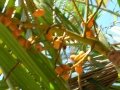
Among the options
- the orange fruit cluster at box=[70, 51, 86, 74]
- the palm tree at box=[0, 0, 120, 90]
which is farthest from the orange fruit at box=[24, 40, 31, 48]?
the orange fruit cluster at box=[70, 51, 86, 74]

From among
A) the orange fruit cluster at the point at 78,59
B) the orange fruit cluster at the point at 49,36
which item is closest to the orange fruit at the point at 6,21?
the orange fruit cluster at the point at 49,36

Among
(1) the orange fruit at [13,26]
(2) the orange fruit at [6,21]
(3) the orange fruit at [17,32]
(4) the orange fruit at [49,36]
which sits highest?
(2) the orange fruit at [6,21]

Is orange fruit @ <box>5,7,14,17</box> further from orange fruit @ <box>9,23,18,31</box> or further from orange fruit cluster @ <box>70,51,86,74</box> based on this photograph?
orange fruit cluster @ <box>70,51,86,74</box>

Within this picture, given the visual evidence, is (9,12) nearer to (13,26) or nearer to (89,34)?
(13,26)

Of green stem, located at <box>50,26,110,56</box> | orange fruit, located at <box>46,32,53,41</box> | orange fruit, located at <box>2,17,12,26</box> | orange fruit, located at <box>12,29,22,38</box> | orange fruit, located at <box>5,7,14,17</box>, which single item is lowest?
green stem, located at <box>50,26,110,56</box>

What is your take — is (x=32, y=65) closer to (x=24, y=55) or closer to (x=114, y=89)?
(x=24, y=55)

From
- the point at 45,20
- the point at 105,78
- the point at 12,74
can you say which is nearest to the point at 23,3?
the point at 45,20

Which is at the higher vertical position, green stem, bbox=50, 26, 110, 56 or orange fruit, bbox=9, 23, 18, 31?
orange fruit, bbox=9, 23, 18, 31

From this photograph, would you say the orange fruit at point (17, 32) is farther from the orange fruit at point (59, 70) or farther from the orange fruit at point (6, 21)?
the orange fruit at point (59, 70)

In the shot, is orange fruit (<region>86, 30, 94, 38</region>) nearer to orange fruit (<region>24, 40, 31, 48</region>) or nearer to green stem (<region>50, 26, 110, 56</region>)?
green stem (<region>50, 26, 110, 56</region>)

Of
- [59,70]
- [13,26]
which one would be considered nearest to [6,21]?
[13,26]

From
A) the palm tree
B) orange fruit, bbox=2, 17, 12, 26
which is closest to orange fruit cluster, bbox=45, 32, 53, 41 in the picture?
the palm tree
